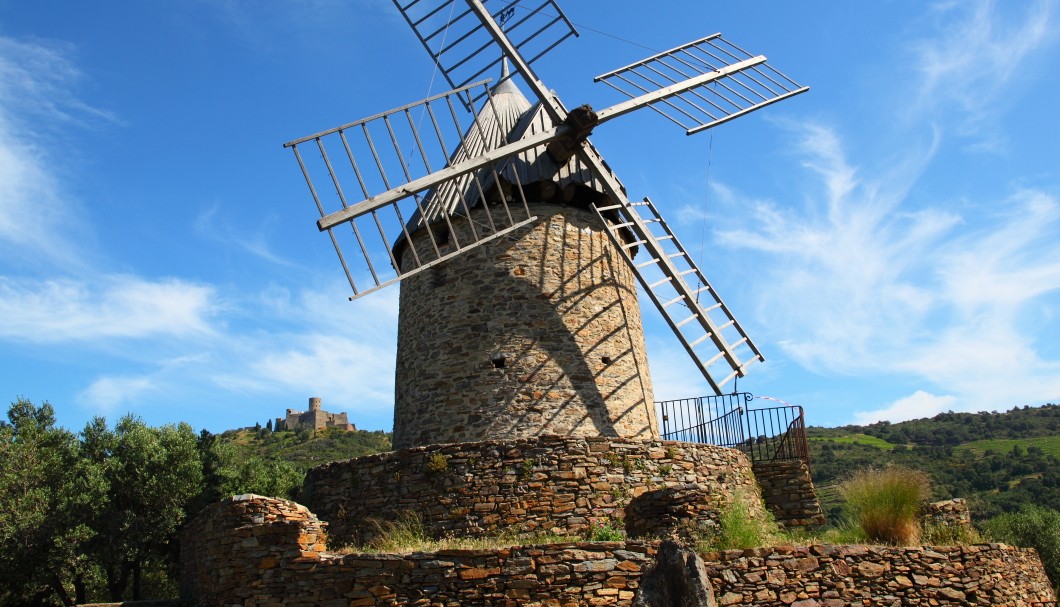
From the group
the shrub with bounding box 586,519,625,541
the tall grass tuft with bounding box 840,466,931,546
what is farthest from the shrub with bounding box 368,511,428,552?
the tall grass tuft with bounding box 840,466,931,546

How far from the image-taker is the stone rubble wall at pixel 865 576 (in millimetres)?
7977

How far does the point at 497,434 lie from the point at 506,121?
5842 millimetres

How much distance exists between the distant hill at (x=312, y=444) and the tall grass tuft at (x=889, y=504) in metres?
22.6

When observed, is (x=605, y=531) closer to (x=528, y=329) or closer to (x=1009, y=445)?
(x=528, y=329)

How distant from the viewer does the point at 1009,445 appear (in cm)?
4072

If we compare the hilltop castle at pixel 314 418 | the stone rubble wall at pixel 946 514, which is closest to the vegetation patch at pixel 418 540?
the stone rubble wall at pixel 946 514

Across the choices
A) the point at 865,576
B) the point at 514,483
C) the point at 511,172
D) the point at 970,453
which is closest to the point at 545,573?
the point at 514,483

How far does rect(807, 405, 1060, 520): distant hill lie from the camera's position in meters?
28.8

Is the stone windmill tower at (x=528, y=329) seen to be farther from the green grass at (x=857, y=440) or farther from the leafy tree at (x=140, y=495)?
the green grass at (x=857, y=440)

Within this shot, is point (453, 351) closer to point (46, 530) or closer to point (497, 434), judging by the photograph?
point (497, 434)

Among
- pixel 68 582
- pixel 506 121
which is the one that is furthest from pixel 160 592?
pixel 506 121

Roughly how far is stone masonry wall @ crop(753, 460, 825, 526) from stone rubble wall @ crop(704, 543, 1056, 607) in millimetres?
2315

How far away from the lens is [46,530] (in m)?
12.9

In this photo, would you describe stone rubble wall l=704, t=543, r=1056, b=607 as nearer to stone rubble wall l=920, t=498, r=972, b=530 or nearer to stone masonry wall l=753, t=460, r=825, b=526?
stone rubble wall l=920, t=498, r=972, b=530
